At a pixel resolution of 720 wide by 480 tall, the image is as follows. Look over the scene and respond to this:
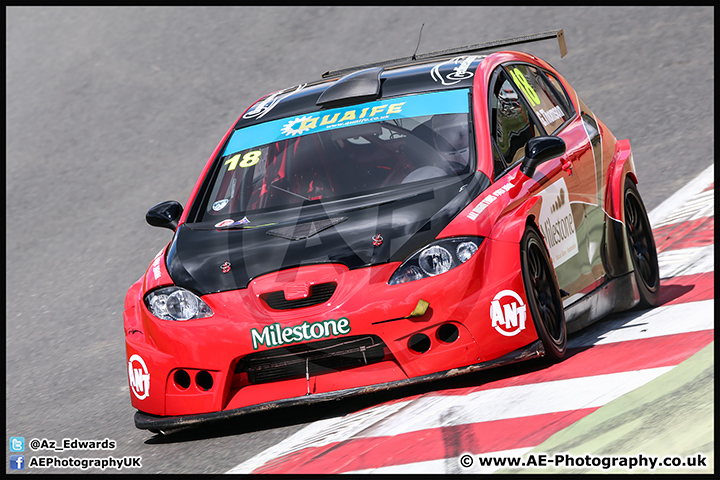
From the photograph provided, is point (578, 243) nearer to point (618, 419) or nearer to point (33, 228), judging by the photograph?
point (618, 419)

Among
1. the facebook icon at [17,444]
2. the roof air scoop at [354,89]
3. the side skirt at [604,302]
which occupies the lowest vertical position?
the facebook icon at [17,444]

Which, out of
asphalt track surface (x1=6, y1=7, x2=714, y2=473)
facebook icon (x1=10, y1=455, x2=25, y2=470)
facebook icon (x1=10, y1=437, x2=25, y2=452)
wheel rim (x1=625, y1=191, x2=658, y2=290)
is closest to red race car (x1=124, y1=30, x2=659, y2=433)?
wheel rim (x1=625, y1=191, x2=658, y2=290)

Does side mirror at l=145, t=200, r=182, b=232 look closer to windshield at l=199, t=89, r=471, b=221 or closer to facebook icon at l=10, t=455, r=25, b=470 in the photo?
windshield at l=199, t=89, r=471, b=221

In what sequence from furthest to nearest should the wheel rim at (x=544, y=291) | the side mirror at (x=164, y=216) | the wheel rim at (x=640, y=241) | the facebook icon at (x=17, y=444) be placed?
the wheel rim at (x=640, y=241) < the side mirror at (x=164, y=216) < the facebook icon at (x=17, y=444) < the wheel rim at (x=544, y=291)

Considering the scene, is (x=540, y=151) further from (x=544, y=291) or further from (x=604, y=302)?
(x=604, y=302)

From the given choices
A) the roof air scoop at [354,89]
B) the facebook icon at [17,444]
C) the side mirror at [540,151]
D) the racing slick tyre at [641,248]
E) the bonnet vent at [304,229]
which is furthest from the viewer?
the racing slick tyre at [641,248]

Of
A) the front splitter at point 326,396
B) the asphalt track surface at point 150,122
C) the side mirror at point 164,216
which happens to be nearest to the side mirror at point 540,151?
the front splitter at point 326,396

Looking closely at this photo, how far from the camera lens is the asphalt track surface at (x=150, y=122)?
680cm

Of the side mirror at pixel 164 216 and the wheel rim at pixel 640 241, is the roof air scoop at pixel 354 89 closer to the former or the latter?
the side mirror at pixel 164 216

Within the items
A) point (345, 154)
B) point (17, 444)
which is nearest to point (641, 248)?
point (345, 154)

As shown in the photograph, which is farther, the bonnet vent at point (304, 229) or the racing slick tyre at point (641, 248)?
the racing slick tyre at point (641, 248)

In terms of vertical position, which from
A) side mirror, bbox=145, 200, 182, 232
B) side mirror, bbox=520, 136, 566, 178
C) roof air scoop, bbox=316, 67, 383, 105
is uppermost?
roof air scoop, bbox=316, 67, 383, 105

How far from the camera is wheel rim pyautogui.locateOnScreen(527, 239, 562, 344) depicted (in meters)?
5.54

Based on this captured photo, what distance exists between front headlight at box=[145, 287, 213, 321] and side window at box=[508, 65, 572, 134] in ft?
8.39
